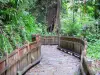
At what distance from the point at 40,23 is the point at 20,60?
16098 mm

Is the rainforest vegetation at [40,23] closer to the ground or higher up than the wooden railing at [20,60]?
higher up

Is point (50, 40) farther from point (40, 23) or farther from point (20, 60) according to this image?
point (20, 60)

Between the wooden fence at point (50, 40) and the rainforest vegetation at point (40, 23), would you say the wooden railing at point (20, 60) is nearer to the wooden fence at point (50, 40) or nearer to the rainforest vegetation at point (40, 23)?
the rainforest vegetation at point (40, 23)

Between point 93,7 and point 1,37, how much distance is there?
12.3m

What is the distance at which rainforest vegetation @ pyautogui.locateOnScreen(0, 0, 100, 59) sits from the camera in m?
9.55

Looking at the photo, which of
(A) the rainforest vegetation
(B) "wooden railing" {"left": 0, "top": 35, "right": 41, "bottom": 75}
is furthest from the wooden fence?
(B) "wooden railing" {"left": 0, "top": 35, "right": 41, "bottom": 75}

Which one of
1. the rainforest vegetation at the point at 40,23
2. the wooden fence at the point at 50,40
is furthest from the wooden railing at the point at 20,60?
the wooden fence at the point at 50,40

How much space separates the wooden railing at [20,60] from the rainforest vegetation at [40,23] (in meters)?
0.31

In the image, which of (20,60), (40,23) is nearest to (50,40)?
(40,23)

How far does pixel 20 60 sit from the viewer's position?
812cm

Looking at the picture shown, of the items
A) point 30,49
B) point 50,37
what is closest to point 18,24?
point 30,49

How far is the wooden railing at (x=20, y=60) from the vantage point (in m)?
6.34

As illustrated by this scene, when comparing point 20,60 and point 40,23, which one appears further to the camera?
point 40,23

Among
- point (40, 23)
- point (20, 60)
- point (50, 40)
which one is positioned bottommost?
point (50, 40)
